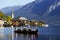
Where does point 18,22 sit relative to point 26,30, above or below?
above

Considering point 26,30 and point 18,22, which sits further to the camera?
point 26,30

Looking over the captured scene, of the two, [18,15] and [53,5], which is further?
[53,5]

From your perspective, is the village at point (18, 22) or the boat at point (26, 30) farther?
the boat at point (26, 30)

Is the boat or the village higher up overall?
the village

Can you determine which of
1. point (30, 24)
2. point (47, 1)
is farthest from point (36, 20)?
point (47, 1)

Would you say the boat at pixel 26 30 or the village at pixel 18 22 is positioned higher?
the village at pixel 18 22

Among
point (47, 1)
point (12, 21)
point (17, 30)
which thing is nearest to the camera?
point (12, 21)

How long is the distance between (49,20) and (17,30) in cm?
243

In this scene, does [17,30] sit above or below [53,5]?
below

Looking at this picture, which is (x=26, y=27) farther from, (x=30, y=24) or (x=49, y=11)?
(x=49, y=11)

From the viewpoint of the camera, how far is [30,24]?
1717cm

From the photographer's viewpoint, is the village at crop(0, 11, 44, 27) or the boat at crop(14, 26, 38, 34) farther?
the boat at crop(14, 26, 38, 34)

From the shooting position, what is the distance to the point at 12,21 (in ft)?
55.7

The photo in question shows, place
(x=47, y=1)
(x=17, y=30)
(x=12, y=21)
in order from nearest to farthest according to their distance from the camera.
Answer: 1. (x=12, y=21)
2. (x=17, y=30)
3. (x=47, y=1)
